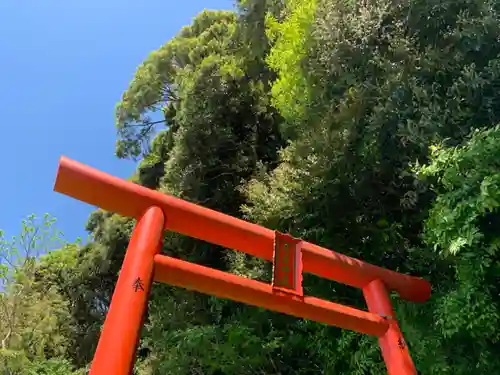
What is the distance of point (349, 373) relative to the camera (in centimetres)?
522

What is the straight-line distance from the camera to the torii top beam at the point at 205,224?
3.20 m

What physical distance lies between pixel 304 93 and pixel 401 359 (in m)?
2.99

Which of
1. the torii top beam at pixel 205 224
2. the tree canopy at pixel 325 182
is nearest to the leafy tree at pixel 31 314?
the tree canopy at pixel 325 182

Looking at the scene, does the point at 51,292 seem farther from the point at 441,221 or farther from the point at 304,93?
the point at 441,221

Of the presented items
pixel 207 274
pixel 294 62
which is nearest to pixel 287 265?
pixel 207 274

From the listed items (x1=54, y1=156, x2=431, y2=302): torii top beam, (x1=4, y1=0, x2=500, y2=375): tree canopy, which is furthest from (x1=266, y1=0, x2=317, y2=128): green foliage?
(x1=54, y1=156, x2=431, y2=302): torii top beam

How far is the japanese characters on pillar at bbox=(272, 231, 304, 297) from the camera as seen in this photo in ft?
11.8

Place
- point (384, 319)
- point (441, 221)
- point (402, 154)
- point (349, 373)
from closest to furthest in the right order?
point (441, 221), point (384, 319), point (402, 154), point (349, 373)

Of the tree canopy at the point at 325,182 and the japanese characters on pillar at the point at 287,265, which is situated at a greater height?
the tree canopy at the point at 325,182

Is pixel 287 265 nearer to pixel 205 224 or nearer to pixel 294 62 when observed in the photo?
pixel 205 224

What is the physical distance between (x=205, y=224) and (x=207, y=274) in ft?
1.38

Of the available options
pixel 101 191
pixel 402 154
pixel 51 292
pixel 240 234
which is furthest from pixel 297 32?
pixel 51 292

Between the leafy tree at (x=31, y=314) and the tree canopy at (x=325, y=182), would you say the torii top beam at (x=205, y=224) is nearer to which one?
the tree canopy at (x=325, y=182)

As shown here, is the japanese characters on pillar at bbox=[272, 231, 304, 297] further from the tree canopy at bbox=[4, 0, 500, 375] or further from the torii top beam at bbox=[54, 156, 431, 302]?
Answer: the tree canopy at bbox=[4, 0, 500, 375]
